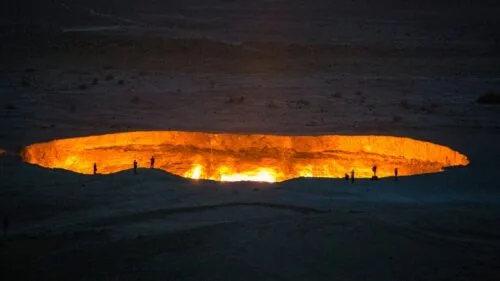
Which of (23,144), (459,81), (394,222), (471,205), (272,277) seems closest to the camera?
(272,277)

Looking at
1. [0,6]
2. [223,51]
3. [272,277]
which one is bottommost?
[272,277]

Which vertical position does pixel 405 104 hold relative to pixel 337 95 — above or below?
below

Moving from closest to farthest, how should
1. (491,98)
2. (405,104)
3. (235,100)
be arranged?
(405,104)
(491,98)
(235,100)

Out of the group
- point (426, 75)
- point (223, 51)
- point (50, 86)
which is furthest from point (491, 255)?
point (223, 51)

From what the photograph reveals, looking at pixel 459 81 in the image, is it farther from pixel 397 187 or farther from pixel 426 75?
pixel 397 187

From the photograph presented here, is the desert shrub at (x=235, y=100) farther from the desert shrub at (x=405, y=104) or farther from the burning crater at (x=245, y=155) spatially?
the burning crater at (x=245, y=155)

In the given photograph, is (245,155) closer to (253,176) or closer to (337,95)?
(253,176)

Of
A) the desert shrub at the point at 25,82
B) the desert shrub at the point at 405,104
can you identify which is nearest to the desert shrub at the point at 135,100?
the desert shrub at the point at 25,82

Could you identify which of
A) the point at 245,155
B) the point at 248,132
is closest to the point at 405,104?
the point at 248,132
